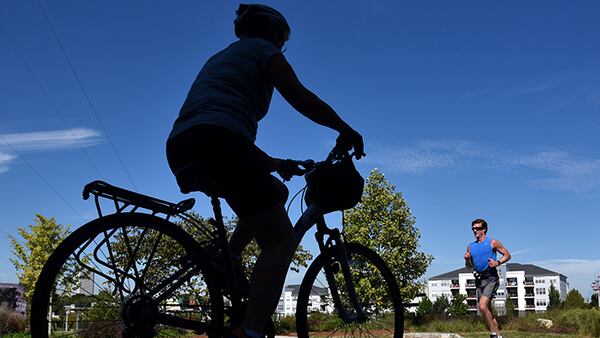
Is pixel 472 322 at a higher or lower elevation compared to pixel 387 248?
lower

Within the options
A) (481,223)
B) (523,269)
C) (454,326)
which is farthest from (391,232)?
(523,269)

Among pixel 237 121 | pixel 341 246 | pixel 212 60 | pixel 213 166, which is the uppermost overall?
pixel 212 60

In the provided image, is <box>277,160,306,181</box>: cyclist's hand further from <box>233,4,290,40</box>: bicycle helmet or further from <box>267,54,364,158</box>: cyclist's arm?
<box>233,4,290,40</box>: bicycle helmet

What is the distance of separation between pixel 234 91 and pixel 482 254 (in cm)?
726

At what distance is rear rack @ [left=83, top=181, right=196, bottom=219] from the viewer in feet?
9.18

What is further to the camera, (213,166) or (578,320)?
(578,320)

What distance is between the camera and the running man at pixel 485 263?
9.19 metres

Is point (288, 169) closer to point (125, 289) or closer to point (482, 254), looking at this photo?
point (125, 289)

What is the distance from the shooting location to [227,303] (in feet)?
10.6

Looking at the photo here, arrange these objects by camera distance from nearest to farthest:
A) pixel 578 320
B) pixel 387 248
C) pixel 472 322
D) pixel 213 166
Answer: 1. pixel 213 166
2. pixel 578 320
3. pixel 472 322
4. pixel 387 248

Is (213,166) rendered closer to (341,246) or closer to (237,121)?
(237,121)

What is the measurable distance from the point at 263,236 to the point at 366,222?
31587 mm

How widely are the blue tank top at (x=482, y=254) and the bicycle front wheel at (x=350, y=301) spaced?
564 cm

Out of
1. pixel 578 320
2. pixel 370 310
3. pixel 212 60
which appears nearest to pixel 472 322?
pixel 578 320
